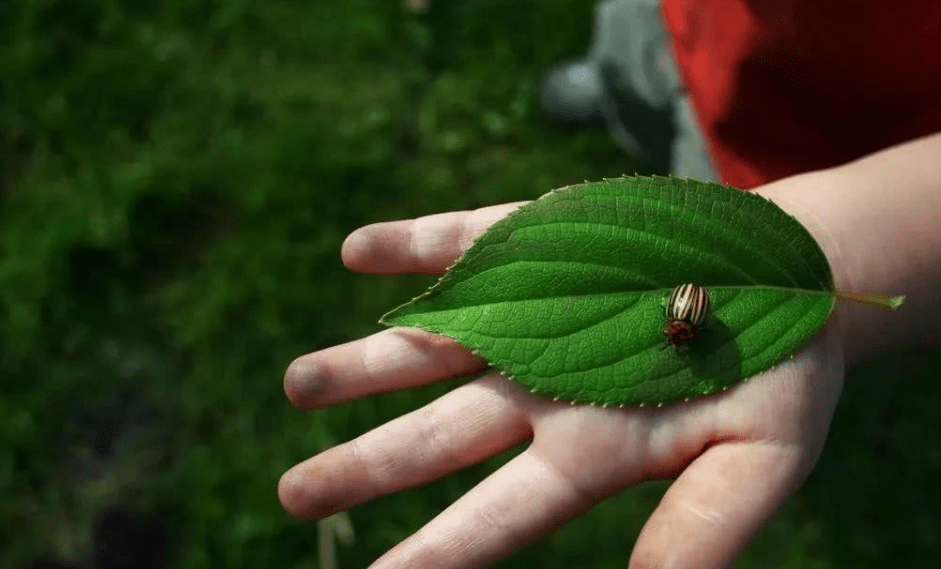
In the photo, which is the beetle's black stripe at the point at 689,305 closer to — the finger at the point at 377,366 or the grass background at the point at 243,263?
the finger at the point at 377,366

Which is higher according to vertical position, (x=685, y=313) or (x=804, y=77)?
(x=804, y=77)

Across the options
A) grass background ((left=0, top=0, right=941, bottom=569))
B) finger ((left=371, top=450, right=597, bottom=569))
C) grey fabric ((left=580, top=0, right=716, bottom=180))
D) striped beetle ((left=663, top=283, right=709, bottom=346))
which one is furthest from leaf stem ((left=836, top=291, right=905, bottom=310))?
grass background ((left=0, top=0, right=941, bottom=569))

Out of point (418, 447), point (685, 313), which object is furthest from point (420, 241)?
point (685, 313)

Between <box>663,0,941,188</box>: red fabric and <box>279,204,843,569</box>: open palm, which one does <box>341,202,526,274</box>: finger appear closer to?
<box>279,204,843,569</box>: open palm

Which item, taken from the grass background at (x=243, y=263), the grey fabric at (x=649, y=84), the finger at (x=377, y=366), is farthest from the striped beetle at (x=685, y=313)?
the grass background at (x=243, y=263)

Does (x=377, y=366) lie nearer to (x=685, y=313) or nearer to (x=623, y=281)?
(x=623, y=281)
